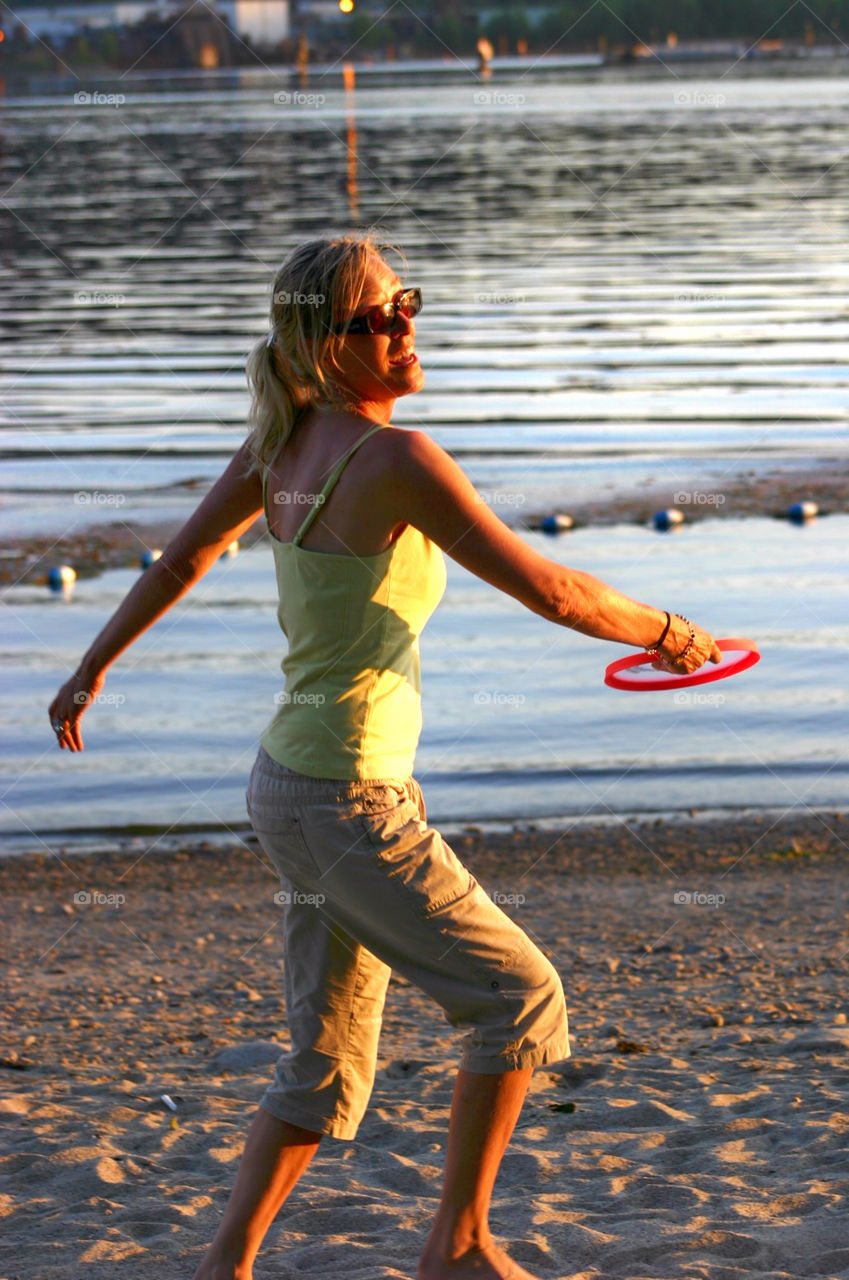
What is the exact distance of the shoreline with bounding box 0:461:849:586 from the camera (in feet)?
35.0

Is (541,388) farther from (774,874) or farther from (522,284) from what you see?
(774,874)

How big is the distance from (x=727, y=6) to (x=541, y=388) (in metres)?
97.2

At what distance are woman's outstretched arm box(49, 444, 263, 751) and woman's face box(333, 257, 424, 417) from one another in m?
0.33

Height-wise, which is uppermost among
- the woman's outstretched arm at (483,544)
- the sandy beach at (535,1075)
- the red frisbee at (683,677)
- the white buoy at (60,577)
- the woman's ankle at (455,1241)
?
the woman's outstretched arm at (483,544)

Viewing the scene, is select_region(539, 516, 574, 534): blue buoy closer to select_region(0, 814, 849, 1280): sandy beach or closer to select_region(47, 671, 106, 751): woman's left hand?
select_region(0, 814, 849, 1280): sandy beach

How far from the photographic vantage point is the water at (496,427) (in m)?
7.28

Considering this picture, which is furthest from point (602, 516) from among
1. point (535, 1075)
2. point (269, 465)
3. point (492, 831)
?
point (269, 465)

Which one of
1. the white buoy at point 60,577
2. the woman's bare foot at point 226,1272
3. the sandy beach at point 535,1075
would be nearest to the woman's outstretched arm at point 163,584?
the woman's bare foot at point 226,1272

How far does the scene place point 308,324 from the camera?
9.35ft

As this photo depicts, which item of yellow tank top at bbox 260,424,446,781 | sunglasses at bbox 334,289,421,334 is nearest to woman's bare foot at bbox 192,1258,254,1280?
yellow tank top at bbox 260,424,446,781

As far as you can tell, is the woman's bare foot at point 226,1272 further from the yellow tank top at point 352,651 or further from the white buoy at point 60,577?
the white buoy at point 60,577

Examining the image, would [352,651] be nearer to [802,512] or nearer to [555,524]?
[555,524]

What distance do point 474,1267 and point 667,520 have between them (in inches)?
342

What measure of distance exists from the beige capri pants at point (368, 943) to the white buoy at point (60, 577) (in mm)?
7567
